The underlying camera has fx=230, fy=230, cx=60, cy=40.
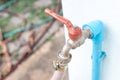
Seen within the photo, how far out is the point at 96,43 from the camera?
568 millimetres

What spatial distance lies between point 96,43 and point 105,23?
0.18 ft

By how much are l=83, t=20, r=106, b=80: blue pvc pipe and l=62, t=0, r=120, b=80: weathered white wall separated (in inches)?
0.5

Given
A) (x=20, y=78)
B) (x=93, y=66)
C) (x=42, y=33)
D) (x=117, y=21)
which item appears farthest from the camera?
(x=42, y=33)

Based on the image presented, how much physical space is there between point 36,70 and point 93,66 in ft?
3.51

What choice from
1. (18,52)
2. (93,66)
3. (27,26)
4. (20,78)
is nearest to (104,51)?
(93,66)

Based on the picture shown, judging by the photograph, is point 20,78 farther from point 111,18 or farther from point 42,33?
point 111,18

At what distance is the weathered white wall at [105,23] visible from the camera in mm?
519

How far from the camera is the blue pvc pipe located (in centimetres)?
55

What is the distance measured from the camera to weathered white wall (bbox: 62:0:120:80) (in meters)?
0.52

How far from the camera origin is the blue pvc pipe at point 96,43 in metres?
0.55

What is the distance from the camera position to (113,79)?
628 mm

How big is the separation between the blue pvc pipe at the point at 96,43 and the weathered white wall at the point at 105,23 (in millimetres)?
13

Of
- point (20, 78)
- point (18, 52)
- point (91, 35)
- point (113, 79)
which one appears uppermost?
point (91, 35)

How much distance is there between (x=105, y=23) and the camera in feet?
1.79
